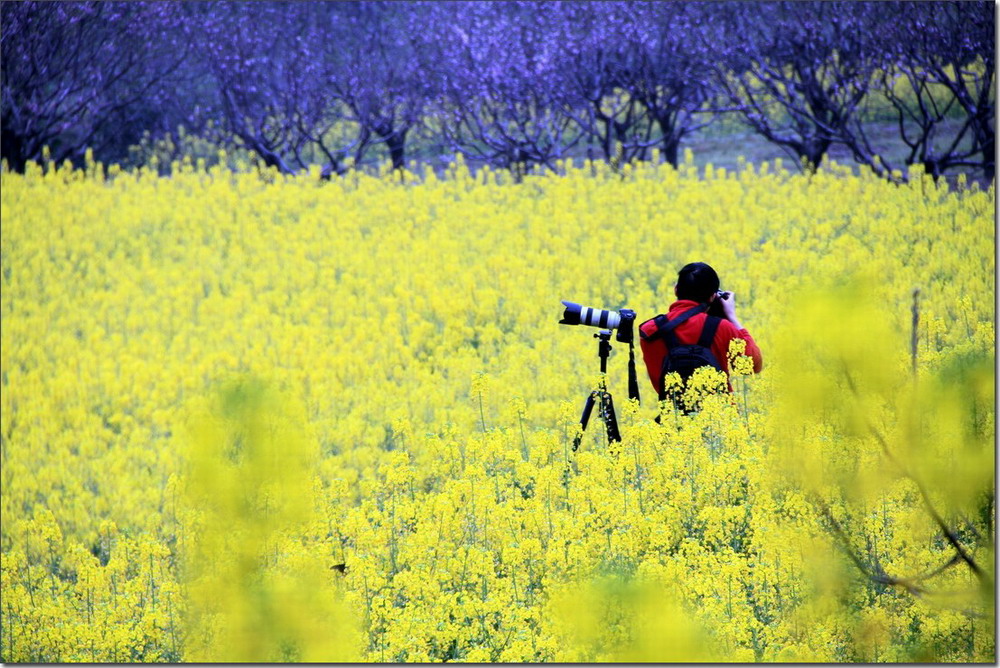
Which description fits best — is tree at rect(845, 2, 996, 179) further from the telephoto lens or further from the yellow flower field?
the telephoto lens

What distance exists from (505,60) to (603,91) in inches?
58.9

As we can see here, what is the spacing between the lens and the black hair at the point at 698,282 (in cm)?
471

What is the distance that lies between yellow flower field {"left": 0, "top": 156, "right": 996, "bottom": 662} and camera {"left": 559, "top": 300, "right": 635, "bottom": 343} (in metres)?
0.44

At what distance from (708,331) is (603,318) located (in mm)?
497

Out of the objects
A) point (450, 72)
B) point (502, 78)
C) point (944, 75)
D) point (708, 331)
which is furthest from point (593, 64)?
point (708, 331)

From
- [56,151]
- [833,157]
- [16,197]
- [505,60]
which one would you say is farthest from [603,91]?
[56,151]

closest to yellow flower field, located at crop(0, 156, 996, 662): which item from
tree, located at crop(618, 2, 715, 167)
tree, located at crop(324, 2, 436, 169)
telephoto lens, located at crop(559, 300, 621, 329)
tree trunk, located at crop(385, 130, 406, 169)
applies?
telephoto lens, located at crop(559, 300, 621, 329)

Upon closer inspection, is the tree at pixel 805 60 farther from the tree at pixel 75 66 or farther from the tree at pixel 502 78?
the tree at pixel 75 66

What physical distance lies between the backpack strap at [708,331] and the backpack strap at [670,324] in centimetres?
7

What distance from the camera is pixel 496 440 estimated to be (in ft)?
15.4

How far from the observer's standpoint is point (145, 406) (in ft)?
23.1

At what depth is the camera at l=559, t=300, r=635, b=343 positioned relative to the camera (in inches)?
189

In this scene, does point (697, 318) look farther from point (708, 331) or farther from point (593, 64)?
point (593, 64)

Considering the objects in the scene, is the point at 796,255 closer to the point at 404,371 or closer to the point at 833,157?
the point at 404,371
